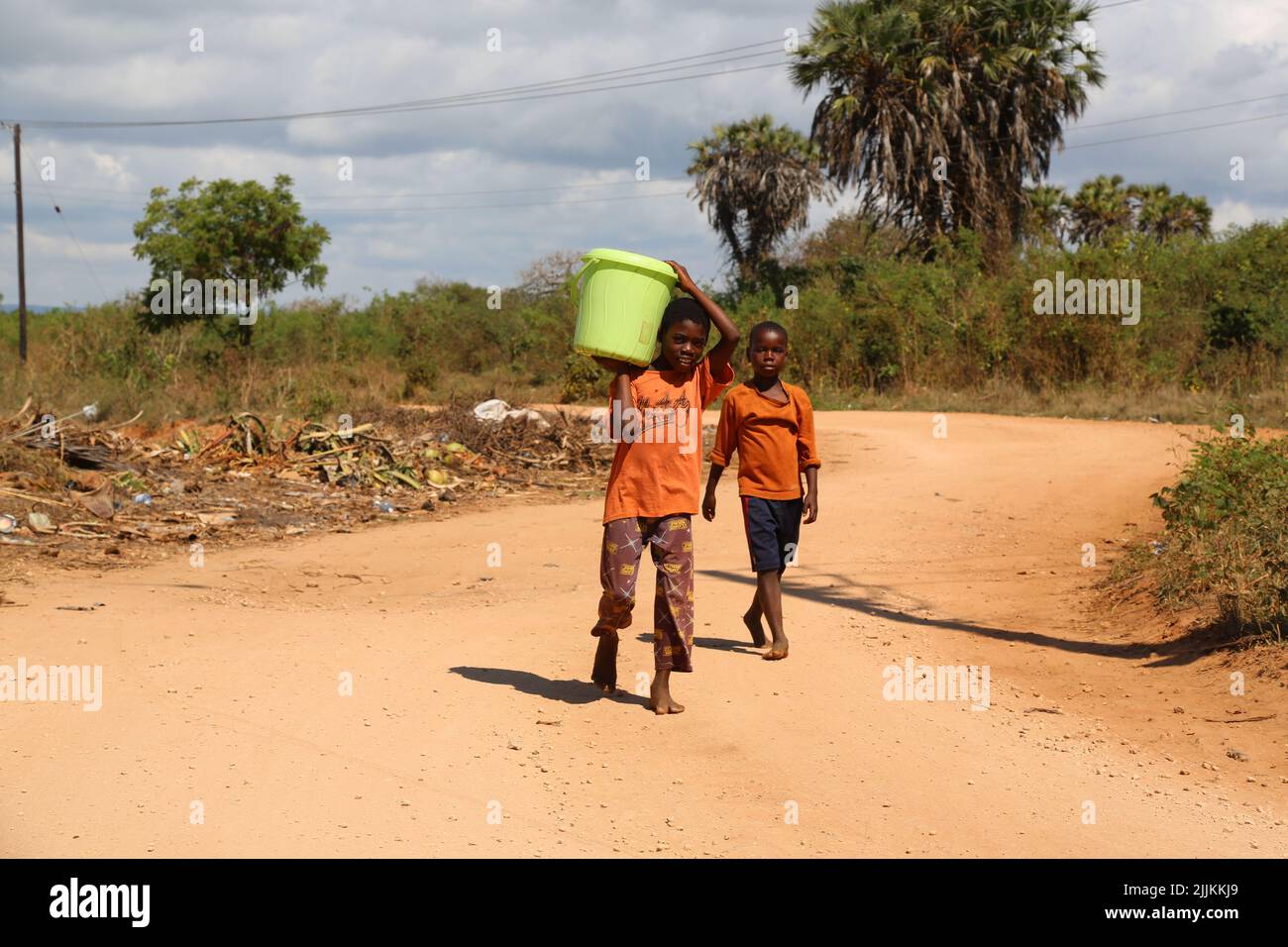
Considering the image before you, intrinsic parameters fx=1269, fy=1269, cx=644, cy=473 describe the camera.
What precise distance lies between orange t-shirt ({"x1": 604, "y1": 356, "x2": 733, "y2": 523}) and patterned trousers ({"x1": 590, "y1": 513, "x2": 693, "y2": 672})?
2.5 inches

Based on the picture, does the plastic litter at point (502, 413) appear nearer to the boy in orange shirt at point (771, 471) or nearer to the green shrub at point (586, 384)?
the green shrub at point (586, 384)

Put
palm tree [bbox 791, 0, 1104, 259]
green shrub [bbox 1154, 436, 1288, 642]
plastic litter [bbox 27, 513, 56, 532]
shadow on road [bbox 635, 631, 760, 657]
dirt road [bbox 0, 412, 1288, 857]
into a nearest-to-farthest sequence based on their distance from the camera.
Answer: dirt road [bbox 0, 412, 1288, 857]
green shrub [bbox 1154, 436, 1288, 642]
shadow on road [bbox 635, 631, 760, 657]
plastic litter [bbox 27, 513, 56, 532]
palm tree [bbox 791, 0, 1104, 259]

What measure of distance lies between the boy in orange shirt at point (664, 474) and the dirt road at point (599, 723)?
0.43m

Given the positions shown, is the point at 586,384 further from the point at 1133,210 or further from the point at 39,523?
the point at 1133,210

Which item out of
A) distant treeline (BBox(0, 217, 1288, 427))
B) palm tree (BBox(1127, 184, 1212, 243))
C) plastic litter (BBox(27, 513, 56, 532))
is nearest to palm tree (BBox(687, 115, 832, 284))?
distant treeline (BBox(0, 217, 1288, 427))

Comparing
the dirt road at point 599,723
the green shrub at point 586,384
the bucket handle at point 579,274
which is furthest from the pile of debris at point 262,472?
the green shrub at point 586,384

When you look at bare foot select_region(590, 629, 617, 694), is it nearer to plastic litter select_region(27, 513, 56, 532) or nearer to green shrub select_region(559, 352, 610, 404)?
plastic litter select_region(27, 513, 56, 532)

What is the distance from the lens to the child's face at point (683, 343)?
5.23 meters

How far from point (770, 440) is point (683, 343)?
1.28 metres

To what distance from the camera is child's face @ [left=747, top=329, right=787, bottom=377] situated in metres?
6.18

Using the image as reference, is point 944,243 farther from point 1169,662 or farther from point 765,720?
point 765,720

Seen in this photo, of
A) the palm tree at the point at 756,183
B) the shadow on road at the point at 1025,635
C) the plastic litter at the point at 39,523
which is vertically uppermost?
the palm tree at the point at 756,183

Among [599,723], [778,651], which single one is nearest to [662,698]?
[599,723]

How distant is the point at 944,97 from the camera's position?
28297 mm
